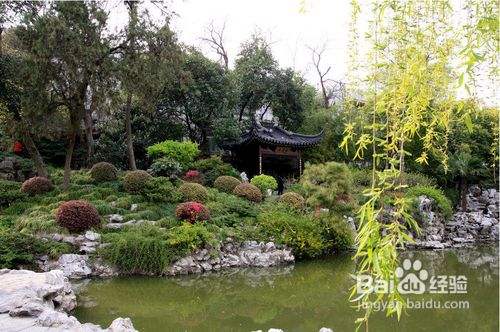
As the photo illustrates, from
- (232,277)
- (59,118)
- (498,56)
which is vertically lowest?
(232,277)

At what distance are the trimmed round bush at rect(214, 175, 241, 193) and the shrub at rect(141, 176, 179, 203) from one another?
5.77 feet

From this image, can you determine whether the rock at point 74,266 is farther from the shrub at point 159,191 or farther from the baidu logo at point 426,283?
the baidu logo at point 426,283

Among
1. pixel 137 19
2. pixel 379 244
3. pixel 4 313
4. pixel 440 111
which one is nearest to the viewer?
pixel 379 244

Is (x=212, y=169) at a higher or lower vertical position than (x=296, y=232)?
higher

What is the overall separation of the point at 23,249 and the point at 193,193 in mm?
3539

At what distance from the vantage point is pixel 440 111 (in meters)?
1.34

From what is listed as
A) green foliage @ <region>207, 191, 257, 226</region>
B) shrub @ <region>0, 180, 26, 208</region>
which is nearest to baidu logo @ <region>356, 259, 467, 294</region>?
green foliage @ <region>207, 191, 257, 226</region>

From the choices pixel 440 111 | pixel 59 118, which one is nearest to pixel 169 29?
pixel 59 118

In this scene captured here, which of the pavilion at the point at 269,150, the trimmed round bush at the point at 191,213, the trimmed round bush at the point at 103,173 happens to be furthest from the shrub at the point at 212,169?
the trimmed round bush at the point at 191,213

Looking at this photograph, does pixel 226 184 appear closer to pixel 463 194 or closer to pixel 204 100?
pixel 204 100

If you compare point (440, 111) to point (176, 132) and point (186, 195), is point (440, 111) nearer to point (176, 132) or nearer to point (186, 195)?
point (186, 195)

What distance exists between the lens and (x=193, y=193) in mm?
9500

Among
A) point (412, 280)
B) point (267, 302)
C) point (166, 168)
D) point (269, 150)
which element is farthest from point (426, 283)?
point (269, 150)

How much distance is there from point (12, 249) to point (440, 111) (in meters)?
6.92
